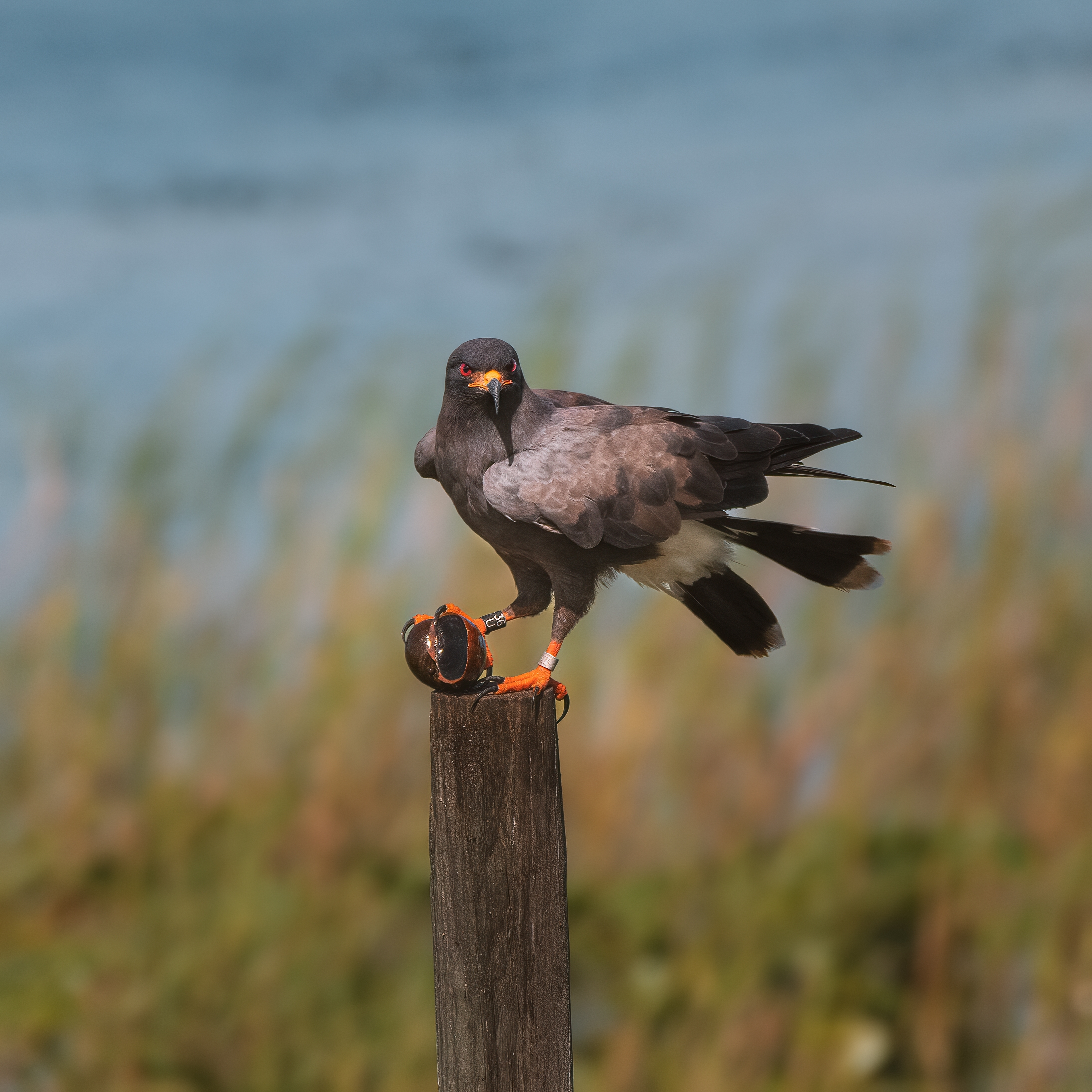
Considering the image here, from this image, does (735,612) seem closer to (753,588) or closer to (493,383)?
(753,588)

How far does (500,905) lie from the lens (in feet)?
8.76

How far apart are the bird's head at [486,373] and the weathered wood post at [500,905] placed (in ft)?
2.66

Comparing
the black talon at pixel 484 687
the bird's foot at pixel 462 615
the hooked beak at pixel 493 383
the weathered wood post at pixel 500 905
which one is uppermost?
the hooked beak at pixel 493 383

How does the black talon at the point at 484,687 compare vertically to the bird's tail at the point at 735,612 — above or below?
below

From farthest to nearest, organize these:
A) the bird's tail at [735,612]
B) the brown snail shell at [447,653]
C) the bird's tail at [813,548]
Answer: the bird's tail at [735,612]
the bird's tail at [813,548]
the brown snail shell at [447,653]

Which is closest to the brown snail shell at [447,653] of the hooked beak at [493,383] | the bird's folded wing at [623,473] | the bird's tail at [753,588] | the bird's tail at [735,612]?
the bird's folded wing at [623,473]

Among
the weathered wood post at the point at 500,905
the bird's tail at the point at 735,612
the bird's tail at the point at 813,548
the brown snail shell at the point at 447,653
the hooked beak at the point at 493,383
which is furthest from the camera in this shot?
the bird's tail at the point at 735,612

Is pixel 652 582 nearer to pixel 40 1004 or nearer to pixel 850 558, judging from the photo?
pixel 850 558

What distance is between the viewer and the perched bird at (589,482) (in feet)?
9.80

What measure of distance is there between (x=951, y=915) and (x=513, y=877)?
271 centimetres

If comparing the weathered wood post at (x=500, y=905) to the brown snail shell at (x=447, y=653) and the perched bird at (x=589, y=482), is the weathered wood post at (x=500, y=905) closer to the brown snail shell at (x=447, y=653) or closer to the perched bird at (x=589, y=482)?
the brown snail shell at (x=447, y=653)

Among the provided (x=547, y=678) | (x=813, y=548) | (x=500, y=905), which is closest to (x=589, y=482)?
(x=547, y=678)

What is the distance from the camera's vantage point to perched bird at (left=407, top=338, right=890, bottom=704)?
2.99 meters

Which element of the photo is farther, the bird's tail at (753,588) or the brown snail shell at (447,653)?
the bird's tail at (753,588)
